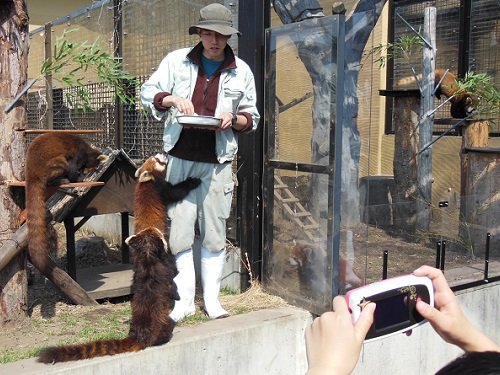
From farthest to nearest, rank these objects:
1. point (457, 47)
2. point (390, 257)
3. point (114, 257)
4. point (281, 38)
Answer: point (457, 47)
point (114, 257)
point (390, 257)
point (281, 38)

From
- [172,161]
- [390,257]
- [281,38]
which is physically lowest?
[390,257]

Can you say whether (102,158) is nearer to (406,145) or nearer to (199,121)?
(199,121)

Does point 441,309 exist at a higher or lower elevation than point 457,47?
lower

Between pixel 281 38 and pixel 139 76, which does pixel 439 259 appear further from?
pixel 139 76

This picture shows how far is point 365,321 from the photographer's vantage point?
1.52 m

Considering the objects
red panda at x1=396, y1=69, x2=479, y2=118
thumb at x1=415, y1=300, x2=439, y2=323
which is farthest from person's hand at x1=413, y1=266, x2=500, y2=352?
red panda at x1=396, y1=69, x2=479, y2=118

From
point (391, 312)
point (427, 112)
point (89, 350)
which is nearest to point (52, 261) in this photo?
point (89, 350)

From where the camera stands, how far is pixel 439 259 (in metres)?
5.16

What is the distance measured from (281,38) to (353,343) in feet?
11.2

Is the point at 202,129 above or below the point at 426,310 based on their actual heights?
above

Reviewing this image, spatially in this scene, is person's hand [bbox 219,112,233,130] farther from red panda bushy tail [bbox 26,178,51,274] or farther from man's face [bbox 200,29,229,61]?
red panda bushy tail [bbox 26,178,51,274]

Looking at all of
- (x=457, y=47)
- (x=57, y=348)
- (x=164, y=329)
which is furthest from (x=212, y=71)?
(x=457, y=47)

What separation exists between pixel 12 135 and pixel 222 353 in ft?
6.66

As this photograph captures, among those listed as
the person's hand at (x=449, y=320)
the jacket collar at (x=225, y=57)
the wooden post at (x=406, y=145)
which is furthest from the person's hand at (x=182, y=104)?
the wooden post at (x=406, y=145)
